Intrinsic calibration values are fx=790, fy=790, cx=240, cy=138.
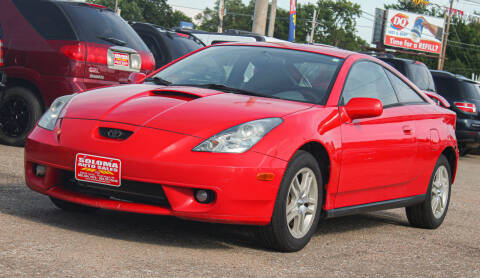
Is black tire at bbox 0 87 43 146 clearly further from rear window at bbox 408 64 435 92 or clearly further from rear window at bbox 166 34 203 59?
rear window at bbox 408 64 435 92

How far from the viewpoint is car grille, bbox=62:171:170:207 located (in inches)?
183

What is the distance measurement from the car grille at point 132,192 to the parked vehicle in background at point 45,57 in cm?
441

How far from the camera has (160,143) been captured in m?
4.66

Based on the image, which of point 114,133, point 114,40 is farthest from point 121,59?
point 114,133

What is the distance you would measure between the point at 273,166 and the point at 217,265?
0.70 meters

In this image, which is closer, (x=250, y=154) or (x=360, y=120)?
(x=250, y=154)

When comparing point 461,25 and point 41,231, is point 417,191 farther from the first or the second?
point 461,25

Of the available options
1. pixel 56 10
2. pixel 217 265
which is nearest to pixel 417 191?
pixel 217 265

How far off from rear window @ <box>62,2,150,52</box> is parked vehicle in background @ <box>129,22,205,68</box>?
8.69 feet

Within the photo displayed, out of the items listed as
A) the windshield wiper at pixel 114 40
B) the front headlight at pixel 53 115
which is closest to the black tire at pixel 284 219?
the front headlight at pixel 53 115

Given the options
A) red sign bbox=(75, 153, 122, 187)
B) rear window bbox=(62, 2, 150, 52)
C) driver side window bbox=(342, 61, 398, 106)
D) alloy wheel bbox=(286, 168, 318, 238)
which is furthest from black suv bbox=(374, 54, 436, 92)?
red sign bbox=(75, 153, 122, 187)

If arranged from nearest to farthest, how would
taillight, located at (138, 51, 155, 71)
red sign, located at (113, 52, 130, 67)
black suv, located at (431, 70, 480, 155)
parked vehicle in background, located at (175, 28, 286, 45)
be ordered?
red sign, located at (113, 52, 130, 67) → taillight, located at (138, 51, 155, 71) → parked vehicle in background, located at (175, 28, 286, 45) → black suv, located at (431, 70, 480, 155)

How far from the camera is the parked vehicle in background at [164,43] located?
507 inches

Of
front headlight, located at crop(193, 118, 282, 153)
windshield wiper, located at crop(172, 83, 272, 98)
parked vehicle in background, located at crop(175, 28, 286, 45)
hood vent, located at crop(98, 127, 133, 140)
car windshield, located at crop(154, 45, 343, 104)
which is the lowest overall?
parked vehicle in background, located at crop(175, 28, 286, 45)
